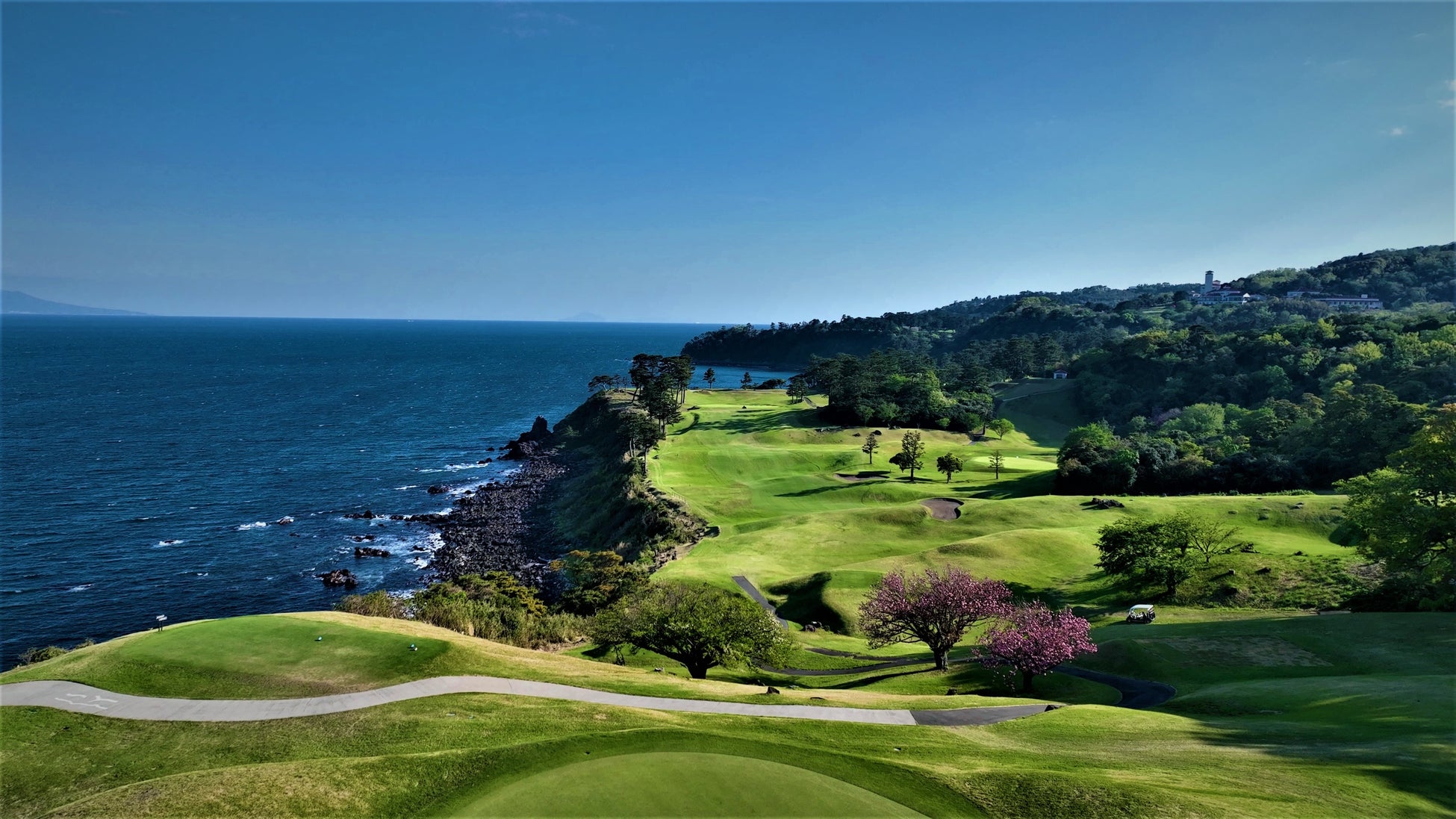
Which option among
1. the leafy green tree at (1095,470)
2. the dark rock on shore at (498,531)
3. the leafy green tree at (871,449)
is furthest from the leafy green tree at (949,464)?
the dark rock on shore at (498,531)

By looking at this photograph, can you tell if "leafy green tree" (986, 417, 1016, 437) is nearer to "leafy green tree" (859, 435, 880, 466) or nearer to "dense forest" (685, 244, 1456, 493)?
"dense forest" (685, 244, 1456, 493)

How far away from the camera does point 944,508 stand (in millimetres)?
71500

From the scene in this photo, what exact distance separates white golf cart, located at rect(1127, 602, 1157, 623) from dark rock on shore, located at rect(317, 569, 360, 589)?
2574 inches

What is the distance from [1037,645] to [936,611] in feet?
18.6

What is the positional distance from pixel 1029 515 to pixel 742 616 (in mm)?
41176

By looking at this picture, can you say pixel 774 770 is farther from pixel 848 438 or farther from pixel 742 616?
pixel 848 438

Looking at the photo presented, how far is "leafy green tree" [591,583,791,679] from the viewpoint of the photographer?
3478 cm

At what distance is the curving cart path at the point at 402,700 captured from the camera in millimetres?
24234

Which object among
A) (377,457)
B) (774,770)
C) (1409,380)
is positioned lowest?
(377,457)

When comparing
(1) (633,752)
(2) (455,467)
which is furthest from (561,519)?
(1) (633,752)

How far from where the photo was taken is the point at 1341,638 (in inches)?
1379

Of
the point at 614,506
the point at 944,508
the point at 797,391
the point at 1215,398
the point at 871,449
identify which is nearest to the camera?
the point at 944,508

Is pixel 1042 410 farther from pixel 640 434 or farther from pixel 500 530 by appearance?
pixel 500 530

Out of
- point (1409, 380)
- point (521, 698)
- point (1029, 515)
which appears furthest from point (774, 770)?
point (1409, 380)
